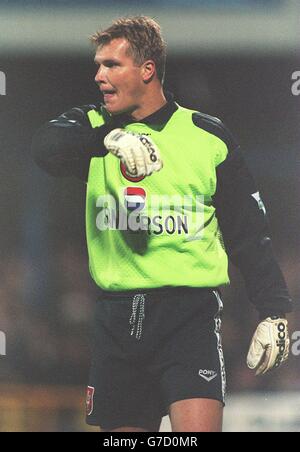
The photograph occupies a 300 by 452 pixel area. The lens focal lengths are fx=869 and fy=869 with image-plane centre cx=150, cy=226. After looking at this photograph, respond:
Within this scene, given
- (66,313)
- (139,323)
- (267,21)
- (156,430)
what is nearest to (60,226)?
(66,313)

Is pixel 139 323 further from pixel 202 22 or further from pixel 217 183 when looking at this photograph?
pixel 202 22

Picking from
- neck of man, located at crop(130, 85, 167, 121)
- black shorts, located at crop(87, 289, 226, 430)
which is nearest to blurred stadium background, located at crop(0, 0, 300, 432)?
neck of man, located at crop(130, 85, 167, 121)

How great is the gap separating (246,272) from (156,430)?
731 mm

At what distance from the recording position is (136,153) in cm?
311

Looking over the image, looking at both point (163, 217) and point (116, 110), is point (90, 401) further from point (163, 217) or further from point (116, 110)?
point (116, 110)

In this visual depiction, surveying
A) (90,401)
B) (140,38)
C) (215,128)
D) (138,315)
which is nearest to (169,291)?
(138,315)

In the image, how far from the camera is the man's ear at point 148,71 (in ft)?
11.8

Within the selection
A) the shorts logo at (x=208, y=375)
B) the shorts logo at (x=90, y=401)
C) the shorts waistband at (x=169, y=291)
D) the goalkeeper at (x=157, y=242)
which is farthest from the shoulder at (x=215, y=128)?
the shorts logo at (x=90, y=401)

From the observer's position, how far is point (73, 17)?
154 inches

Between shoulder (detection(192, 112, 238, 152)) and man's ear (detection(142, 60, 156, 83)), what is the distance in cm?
24

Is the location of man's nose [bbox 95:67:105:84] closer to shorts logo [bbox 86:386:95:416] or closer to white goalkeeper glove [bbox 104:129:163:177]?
white goalkeeper glove [bbox 104:129:163:177]

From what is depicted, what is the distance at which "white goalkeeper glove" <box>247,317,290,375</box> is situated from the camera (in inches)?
138

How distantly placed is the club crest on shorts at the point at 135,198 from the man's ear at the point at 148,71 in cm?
46

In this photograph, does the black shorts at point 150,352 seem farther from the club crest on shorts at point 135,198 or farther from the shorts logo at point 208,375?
the club crest on shorts at point 135,198
